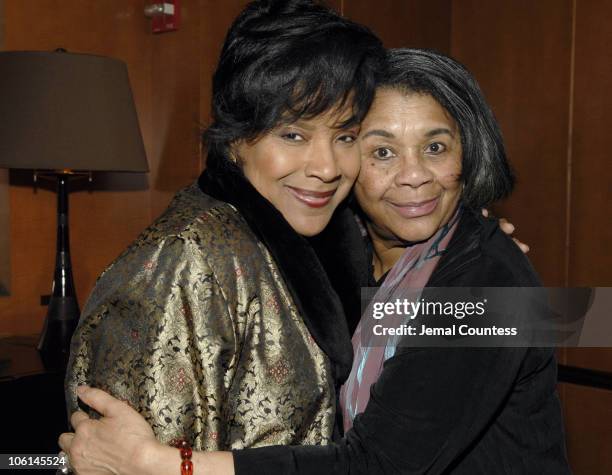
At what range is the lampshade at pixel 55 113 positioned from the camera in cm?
219

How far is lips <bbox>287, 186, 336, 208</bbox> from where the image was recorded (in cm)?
146

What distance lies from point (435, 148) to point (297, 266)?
46 centimetres

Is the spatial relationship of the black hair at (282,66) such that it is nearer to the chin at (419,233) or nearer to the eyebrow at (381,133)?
the eyebrow at (381,133)

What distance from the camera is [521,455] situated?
1.40 metres

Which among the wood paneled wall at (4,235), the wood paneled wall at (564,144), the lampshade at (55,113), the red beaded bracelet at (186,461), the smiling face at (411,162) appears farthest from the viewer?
the wood paneled wall at (564,144)

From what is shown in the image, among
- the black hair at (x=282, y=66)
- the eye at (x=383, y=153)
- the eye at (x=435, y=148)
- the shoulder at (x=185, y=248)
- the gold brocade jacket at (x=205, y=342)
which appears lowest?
the gold brocade jacket at (x=205, y=342)

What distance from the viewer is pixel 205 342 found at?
1.19 m

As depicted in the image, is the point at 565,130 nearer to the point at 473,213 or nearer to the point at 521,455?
the point at 473,213

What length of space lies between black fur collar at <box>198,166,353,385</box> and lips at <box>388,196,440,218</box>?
0.34 meters

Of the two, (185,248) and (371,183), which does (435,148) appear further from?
(185,248)

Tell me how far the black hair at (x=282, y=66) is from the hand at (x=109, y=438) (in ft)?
1.62

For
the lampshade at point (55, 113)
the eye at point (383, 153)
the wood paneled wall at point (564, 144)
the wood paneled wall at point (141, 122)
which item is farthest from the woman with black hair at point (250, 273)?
the wood paneled wall at point (564, 144)

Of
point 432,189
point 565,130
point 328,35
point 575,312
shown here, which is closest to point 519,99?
point 565,130

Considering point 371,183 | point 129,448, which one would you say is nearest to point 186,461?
point 129,448
